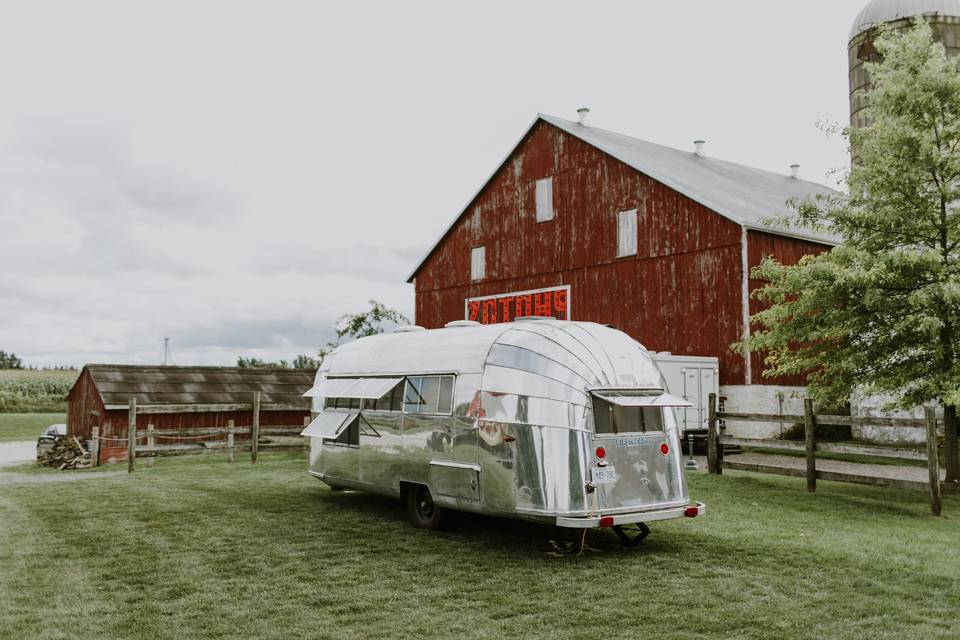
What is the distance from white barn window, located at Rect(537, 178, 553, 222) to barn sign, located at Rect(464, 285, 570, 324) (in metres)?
2.45

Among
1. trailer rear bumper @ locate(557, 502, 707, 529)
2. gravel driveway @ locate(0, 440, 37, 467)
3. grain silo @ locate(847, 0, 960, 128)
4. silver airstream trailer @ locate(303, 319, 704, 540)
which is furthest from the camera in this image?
grain silo @ locate(847, 0, 960, 128)

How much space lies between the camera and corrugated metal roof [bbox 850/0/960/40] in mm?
34656

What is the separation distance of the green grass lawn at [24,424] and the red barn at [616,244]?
1794 cm

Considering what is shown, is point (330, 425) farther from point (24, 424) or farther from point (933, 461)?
point (24, 424)

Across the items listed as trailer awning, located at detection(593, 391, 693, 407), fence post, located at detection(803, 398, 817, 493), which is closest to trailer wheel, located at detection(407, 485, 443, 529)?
trailer awning, located at detection(593, 391, 693, 407)

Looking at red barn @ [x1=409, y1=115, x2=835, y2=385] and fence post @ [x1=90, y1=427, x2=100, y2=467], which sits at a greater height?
red barn @ [x1=409, y1=115, x2=835, y2=385]

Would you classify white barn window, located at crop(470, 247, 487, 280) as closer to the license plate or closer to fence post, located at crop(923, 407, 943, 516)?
fence post, located at crop(923, 407, 943, 516)

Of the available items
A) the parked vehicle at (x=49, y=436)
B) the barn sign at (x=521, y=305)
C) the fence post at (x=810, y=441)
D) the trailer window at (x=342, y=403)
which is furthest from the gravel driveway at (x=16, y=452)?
the fence post at (x=810, y=441)

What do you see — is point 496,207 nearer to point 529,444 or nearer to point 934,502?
point 934,502

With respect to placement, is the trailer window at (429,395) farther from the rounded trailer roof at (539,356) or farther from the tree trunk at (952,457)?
the tree trunk at (952,457)

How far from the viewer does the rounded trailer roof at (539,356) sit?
893 cm

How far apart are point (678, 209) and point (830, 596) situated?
1811 cm

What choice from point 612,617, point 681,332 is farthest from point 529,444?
point 681,332

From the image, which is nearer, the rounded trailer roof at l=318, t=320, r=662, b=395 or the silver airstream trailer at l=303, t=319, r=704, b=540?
the silver airstream trailer at l=303, t=319, r=704, b=540
